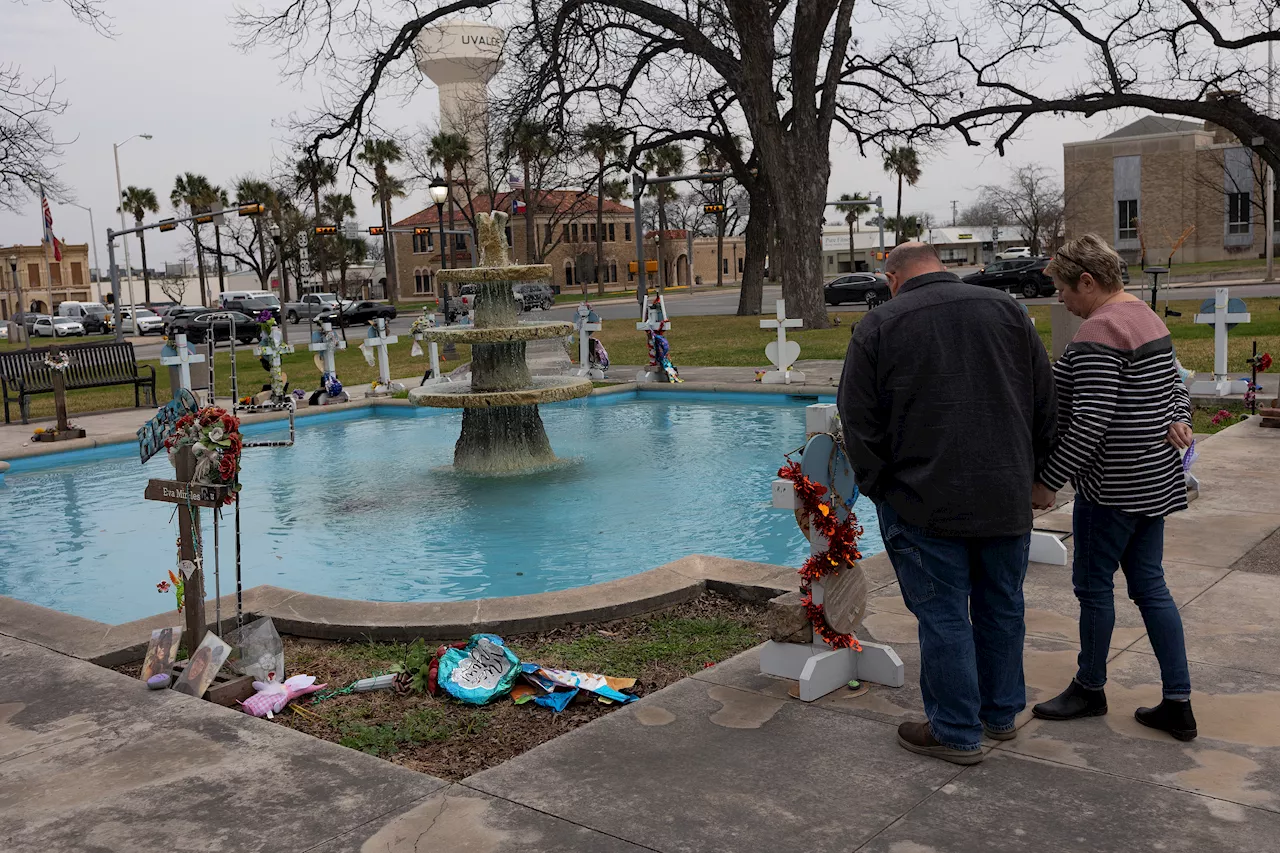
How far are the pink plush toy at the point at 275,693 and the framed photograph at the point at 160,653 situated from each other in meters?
0.49

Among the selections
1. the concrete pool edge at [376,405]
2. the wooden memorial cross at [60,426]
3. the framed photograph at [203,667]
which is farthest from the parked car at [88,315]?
the framed photograph at [203,667]

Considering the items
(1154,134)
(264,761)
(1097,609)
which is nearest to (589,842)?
(264,761)

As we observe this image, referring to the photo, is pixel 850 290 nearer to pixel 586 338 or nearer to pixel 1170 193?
pixel 586 338

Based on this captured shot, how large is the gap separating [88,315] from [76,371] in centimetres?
5491

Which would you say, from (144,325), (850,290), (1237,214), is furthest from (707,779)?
(1237,214)

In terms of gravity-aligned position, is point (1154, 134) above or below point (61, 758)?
above

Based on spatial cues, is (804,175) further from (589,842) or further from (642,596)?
(589,842)

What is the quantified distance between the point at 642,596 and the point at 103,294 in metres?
115

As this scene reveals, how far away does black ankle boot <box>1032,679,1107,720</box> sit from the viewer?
435 cm

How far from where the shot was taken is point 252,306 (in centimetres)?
5559

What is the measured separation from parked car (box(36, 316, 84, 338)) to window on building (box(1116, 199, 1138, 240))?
63.9 meters

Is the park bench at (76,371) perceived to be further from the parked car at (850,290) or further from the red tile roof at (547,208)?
the red tile roof at (547,208)

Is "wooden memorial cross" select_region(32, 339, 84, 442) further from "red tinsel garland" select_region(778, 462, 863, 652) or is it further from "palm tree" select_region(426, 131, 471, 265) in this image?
"palm tree" select_region(426, 131, 471, 265)

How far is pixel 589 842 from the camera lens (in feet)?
11.6
